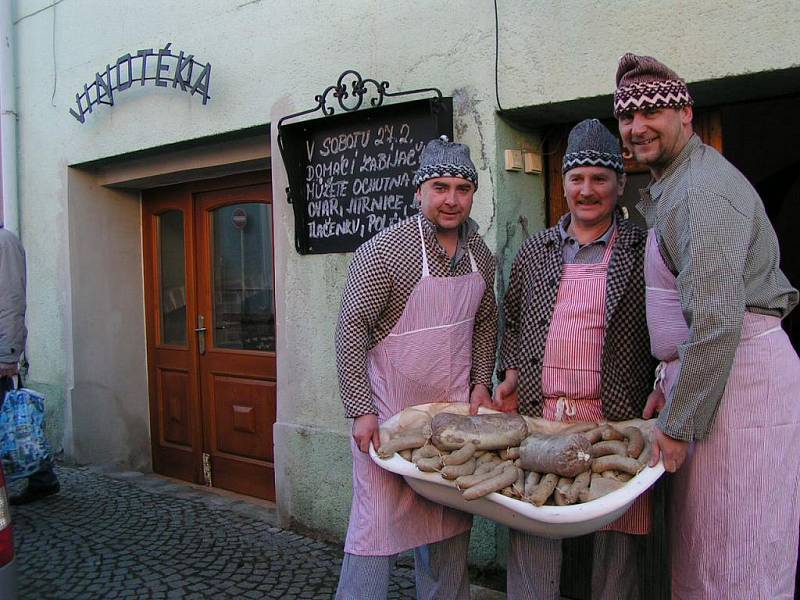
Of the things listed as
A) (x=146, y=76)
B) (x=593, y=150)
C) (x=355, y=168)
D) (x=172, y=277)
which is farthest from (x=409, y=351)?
(x=172, y=277)

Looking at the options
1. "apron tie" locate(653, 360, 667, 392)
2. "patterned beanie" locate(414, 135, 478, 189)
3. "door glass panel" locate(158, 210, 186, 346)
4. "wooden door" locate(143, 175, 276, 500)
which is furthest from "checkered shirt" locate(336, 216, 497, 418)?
"door glass panel" locate(158, 210, 186, 346)

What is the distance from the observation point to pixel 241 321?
18.5ft

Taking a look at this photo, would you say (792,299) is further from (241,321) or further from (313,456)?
(241,321)

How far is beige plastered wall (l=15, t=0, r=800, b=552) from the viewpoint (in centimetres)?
341

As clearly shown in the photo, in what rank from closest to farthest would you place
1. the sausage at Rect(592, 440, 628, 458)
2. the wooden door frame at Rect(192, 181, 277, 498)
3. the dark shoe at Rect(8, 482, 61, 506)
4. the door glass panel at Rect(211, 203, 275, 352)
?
the sausage at Rect(592, 440, 628, 458)
the dark shoe at Rect(8, 482, 61, 506)
the door glass panel at Rect(211, 203, 275, 352)
the wooden door frame at Rect(192, 181, 277, 498)

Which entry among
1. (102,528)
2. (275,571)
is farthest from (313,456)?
(102,528)

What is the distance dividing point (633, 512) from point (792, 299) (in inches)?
35.8

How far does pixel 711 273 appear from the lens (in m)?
2.15

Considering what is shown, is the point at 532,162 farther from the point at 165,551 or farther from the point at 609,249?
the point at 165,551

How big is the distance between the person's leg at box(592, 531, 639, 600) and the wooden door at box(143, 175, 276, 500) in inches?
119

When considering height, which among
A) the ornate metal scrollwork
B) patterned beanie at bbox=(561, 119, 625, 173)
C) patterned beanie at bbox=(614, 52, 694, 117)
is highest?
the ornate metal scrollwork

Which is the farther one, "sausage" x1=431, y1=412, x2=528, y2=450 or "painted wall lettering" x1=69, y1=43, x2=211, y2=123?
"painted wall lettering" x1=69, y1=43, x2=211, y2=123

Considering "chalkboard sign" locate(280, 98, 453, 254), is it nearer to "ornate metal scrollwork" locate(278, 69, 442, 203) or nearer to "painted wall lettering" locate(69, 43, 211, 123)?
"ornate metal scrollwork" locate(278, 69, 442, 203)

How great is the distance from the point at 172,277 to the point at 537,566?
438cm
